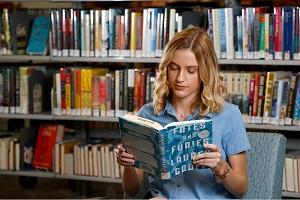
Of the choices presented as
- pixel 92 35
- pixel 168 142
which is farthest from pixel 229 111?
pixel 92 35

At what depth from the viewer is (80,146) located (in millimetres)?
3811

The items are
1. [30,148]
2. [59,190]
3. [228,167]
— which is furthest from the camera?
[59,190]

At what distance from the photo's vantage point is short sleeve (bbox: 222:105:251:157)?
1892 millimetres

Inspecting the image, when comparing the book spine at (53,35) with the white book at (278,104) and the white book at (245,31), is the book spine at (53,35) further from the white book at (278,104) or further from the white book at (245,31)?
the white book at (278,104)

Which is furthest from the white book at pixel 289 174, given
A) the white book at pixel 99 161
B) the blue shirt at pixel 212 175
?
the blue shirt at pixel 212 175

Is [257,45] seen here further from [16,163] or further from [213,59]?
[16,163]

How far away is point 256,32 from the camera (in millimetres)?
3205

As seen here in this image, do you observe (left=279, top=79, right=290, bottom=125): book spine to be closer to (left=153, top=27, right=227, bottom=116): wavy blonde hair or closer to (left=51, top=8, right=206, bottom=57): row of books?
(left=51, top=8, right=206, bottom=57): row of books

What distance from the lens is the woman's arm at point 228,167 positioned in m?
1.78

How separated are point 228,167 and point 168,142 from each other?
25 cm

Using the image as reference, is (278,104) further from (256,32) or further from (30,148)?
(30,148)

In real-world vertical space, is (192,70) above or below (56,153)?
above

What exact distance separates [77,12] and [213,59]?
6.12ft

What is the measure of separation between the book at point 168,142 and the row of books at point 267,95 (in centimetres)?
151
